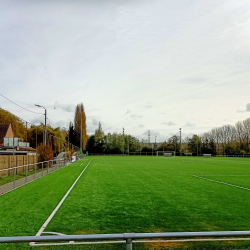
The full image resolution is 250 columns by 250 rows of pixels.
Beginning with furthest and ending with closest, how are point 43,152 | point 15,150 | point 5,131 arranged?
point 43,152 < point 15,150 < point 5,131

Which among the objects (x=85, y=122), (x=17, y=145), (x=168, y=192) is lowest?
(x=168, y=192)

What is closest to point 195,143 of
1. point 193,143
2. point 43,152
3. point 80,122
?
point 193,143

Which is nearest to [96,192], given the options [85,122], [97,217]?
[97,217]

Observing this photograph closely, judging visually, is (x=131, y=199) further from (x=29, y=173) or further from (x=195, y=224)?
(x=29, y=173)

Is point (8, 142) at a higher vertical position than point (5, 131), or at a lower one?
lower

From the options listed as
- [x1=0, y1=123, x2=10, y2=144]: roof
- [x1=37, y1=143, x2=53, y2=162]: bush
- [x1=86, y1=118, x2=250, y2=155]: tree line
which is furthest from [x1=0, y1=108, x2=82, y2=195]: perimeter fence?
[x1=86, y1=118, x2=250, y2=155]: tree line

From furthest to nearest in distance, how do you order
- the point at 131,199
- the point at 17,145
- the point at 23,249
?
the point at 17,145
the point at 131,199
the point at 23,249

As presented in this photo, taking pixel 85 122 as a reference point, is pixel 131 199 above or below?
below

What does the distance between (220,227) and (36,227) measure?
4.30m

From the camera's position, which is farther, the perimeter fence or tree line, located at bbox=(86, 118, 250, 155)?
tree line, located at bbox=(86, 118, 250, 155)

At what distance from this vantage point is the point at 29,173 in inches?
744

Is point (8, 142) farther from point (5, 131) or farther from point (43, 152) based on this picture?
point (43, 152)

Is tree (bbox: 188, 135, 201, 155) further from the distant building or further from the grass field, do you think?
the grass field

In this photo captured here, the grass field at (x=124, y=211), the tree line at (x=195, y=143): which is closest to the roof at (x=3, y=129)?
the grass field at (x=124, y=211)
